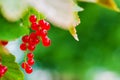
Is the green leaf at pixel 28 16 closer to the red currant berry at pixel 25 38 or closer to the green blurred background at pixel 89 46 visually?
the red currant berry at pixel 25 38

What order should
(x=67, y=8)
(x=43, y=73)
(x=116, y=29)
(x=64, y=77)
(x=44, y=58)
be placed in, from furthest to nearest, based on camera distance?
(x=43, y=73), (x=64, y=77), (x=44, y=58), (x=116, y=29), (x=67, y=8)

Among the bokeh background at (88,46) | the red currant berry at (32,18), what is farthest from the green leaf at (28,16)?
the bokeh background at (88,46)

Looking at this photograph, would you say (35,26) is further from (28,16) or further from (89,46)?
(89,46)

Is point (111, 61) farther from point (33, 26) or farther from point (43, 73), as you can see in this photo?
point (33, 26)

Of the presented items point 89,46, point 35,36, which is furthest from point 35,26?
point 89,46

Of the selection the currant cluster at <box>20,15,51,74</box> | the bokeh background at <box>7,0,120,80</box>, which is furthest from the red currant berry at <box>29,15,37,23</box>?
the bokeh background at <box>7,0,120,80</box>

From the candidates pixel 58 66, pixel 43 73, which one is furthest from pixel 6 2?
pixel 43 73

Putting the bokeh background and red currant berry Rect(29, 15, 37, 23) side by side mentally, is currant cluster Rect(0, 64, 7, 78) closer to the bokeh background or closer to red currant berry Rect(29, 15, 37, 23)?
red currant berry Rect(29, 15, 37, 23)
